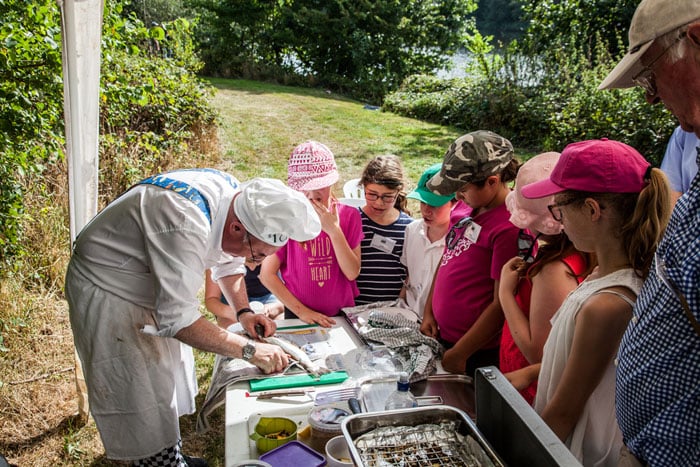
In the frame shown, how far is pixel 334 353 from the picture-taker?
216cm

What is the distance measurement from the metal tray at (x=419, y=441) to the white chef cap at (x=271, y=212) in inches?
32.8

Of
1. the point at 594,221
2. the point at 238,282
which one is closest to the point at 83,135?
the point at 238,282

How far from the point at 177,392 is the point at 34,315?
7.91 feet

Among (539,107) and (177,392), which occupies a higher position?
(539,107)

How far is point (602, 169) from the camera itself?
145cm

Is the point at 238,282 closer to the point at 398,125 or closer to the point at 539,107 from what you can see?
the point at 539,107

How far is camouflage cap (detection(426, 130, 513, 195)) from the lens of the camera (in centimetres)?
213

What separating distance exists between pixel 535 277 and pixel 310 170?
142cm

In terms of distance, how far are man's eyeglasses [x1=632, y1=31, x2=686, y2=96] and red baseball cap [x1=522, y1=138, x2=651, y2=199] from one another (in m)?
0.19

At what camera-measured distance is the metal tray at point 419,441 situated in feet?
3.78

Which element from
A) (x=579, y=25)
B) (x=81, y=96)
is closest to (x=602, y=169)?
(x=81, y=96)

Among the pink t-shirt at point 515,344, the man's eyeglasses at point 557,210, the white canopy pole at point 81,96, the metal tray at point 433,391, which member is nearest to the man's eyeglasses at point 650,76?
the man's eyeglasses at point 557,210

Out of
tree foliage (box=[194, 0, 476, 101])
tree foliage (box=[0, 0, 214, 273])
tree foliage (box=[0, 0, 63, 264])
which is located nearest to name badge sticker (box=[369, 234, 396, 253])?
tree foliage (box=[0, 0, 214, 273])

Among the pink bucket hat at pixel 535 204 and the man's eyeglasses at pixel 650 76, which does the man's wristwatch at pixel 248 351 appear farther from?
the man's eyeglasses at pixel 650 76
